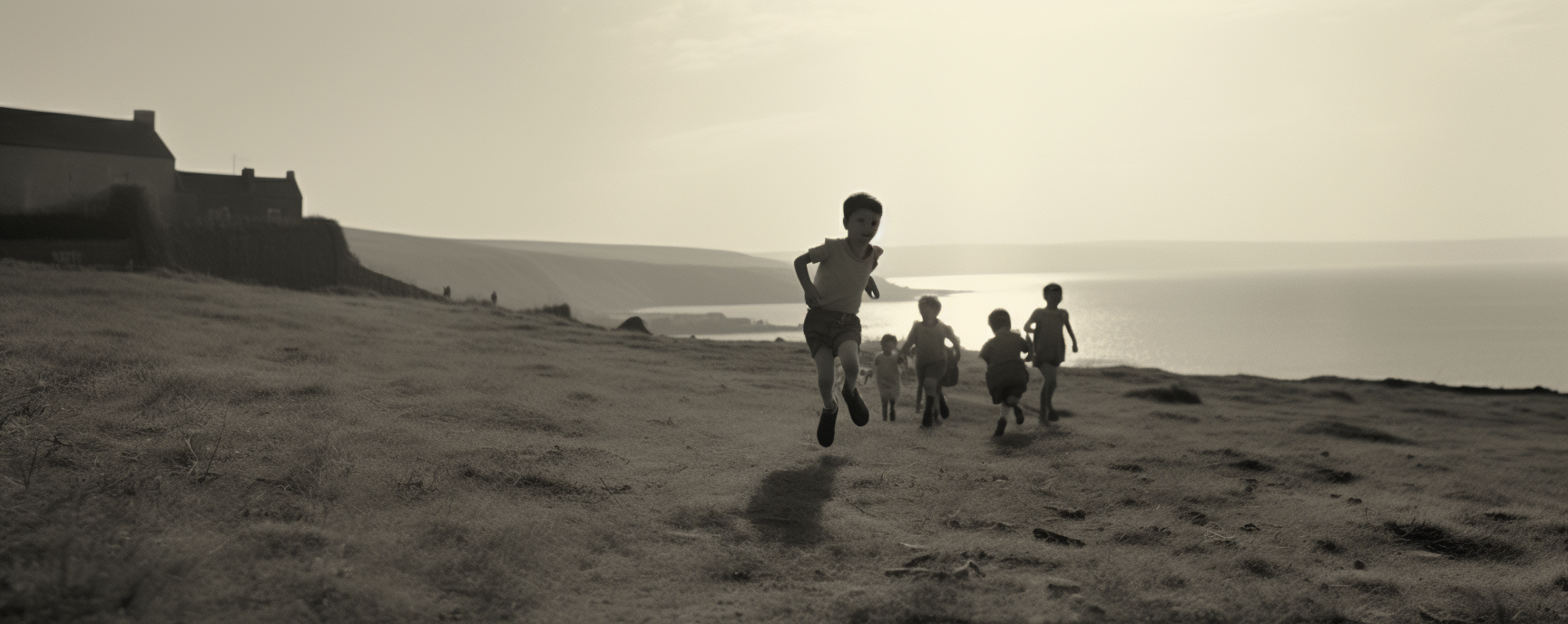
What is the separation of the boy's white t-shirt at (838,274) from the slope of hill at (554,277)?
10283 centimetres

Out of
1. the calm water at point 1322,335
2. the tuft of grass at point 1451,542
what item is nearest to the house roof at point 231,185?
the calm water at point 1322,335

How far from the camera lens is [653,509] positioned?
5.95 m

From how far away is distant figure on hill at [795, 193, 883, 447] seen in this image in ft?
23.8

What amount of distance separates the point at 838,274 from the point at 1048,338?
611cm

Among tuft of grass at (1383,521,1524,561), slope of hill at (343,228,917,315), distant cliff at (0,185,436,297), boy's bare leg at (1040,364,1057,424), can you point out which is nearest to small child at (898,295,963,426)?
boy's bare leg at (1040,364,1057,424)

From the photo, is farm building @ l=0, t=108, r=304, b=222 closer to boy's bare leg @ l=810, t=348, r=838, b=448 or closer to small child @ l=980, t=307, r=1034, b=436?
small child @ l=980, t=307, r=1034, b=436

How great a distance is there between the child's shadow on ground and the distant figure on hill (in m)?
0.41

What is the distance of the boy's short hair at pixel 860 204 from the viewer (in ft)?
24.4

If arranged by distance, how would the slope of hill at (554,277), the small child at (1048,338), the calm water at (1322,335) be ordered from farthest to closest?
1. the slope of hill at (554,277)
2. the calm water at (1322,335)
3. the small child at (1048,338)

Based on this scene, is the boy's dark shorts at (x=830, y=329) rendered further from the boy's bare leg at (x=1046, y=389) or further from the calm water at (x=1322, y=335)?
the calm water at (x=1322, y=335)

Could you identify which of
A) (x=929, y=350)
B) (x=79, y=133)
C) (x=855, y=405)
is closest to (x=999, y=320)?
(x=929, y=350)

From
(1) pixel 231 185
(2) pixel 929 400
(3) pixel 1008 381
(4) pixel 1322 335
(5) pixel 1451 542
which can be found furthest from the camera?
(4) pixel 1322 335

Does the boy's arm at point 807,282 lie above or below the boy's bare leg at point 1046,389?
above

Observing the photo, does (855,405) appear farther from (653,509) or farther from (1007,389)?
(1007,389)
